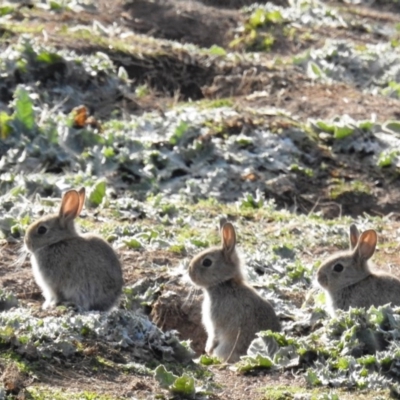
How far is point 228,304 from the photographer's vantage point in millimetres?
9875

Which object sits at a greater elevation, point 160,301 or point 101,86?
point 160,301

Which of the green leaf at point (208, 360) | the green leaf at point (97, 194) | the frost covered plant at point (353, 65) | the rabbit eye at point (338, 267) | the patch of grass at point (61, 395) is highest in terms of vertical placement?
the patch of grass at point (61, 395)

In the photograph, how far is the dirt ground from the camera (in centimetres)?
793

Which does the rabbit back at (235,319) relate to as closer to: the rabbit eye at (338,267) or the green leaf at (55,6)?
the rabbit eye at (338,267)

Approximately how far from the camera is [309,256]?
11.6m

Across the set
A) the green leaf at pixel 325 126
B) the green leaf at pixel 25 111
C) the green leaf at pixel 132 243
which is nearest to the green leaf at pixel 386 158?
the green leaf at pixel 325 126

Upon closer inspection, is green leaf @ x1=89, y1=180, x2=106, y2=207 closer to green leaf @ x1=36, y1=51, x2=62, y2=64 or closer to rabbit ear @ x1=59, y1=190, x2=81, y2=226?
rabbit ear @ x1=59, y1=190, x2=81, y2=226

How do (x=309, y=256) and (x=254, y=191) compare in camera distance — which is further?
(x=254, y=191)

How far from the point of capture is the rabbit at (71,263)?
30.4 ft

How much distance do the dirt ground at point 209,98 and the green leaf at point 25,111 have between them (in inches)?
59.2

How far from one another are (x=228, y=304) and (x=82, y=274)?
1279 mm

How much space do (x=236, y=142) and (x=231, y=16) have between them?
317 inches

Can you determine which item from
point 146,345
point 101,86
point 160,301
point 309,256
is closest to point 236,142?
point 101,86

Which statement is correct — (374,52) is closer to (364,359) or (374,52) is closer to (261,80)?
(261,80)
